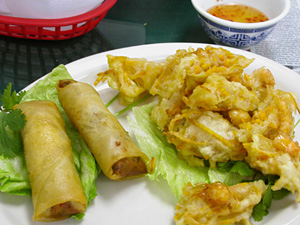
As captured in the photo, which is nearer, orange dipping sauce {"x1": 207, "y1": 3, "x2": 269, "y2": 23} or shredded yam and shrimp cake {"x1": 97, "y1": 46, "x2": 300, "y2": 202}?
shredded yam and shrimp cake {"x1": 97, "y1": 46, "x2": 300, "y2": 202}

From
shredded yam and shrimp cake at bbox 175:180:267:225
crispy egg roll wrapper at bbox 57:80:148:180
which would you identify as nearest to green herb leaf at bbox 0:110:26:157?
crispy egg roll wrapper at bbox 57:80:148:180

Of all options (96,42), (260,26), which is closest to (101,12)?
(96,42)

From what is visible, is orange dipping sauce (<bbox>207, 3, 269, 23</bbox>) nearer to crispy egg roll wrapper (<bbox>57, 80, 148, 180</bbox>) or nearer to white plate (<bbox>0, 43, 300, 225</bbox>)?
white plate (<bbox>0, 43, 300, 225</bbox>)

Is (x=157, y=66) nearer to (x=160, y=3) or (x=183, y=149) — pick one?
(x=183, y=149)

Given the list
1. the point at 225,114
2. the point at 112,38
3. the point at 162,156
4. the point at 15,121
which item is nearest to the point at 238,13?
the point at 112,38

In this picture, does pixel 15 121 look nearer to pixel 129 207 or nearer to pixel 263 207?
pixel 129 207

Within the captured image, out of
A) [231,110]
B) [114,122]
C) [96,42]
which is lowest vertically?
[96,42]
